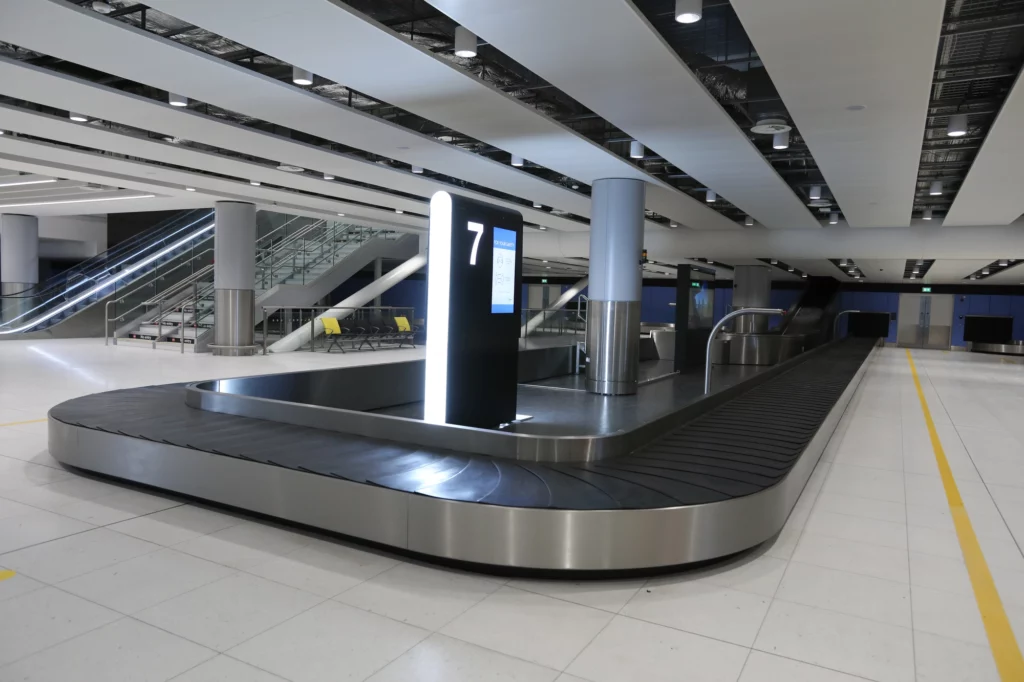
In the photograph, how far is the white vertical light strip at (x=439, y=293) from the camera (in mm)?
5906

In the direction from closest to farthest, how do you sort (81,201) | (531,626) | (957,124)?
1. (531,626)
2. (957,124)
3. (81,201)

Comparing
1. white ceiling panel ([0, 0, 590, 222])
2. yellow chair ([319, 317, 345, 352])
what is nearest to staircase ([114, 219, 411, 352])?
yellow chair ([319, 317, 345, 352])

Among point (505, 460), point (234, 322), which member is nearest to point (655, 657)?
point (505, 460)

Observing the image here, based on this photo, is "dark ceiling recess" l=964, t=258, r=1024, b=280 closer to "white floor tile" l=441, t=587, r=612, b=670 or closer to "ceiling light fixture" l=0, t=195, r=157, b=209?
"white floor tile" l=441, t=587, r=612, b=670

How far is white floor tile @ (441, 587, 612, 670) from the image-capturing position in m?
3.19

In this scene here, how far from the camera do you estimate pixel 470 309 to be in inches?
244

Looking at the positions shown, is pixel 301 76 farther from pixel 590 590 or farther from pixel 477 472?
pixel 590 590

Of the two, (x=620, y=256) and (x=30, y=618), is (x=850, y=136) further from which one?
(x=30, y=618)

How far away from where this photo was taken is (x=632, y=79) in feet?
21.5

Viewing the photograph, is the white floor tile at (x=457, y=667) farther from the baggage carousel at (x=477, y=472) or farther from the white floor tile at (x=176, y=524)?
the white floor tile at (x=176, y=524)

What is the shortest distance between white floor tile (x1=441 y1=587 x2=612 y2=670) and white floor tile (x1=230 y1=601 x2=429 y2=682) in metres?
0.27

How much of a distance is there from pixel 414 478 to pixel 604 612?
152 cm

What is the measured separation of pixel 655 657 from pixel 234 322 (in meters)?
16.2

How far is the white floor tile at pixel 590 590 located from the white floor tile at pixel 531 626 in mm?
72
